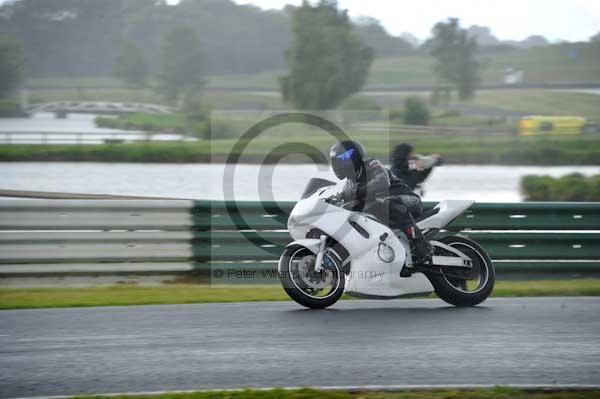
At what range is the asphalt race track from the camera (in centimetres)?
481

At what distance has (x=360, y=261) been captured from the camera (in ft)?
23.7

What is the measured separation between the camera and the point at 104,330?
632 centimetres

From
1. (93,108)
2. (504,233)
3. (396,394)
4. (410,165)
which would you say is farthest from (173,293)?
(93,108)

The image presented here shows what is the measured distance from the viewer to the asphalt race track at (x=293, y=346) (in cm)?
481

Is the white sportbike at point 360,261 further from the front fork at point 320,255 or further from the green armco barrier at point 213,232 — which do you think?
the green armco barrier at point 213,232

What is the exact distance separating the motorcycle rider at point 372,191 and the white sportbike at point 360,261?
3.6 inches

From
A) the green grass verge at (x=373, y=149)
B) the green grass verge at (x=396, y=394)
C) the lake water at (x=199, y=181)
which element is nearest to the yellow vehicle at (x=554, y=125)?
the green grass verge at (x=373, y=149)

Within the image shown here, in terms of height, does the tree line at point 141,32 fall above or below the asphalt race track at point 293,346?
above

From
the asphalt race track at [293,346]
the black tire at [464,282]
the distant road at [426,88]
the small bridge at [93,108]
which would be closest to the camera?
the asphalt race track at [293,346]

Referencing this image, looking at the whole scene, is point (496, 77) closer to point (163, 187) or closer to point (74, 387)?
point (163, 187)

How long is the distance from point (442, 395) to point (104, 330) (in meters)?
3.18

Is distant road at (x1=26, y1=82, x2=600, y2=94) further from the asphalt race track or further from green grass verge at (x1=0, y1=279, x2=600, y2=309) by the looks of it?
the asphalt race track

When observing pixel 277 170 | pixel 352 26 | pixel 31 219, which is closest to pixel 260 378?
pixel 31 219

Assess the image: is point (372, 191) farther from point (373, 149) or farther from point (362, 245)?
point (373, 149)
